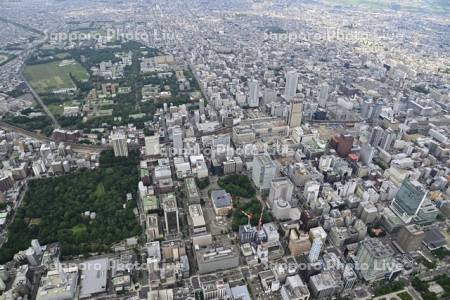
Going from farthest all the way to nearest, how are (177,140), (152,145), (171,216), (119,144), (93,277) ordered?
1. (177,140)
2. (152,145)
3. (119,144)
4. (171,216)
5. (93,277)

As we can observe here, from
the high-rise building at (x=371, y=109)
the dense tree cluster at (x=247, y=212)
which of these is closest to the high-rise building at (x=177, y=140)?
the dense tree cluster at (x=247, y=212)

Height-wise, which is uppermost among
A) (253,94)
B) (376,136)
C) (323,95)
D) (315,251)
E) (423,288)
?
(323,95)

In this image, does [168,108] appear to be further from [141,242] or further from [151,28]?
[151,28]

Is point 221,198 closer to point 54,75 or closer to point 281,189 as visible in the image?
point 281,189

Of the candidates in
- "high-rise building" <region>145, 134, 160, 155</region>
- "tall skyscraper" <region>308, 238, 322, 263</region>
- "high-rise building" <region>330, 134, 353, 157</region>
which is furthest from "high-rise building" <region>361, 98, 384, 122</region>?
"high-rise building" <region>145, 134, 160, 155</region>

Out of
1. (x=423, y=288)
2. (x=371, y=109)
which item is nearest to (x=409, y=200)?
(x=423, y=288)

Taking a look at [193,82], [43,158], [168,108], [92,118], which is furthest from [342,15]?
[43,158]
